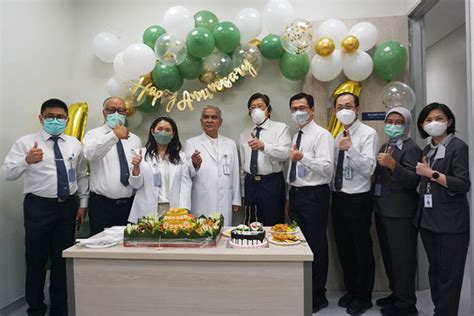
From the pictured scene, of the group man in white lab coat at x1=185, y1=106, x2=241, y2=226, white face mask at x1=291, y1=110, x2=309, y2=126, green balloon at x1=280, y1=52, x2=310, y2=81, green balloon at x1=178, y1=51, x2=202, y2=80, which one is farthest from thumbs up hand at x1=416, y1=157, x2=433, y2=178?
green balloon at x1=178, y1=51, x2=202, y2=80

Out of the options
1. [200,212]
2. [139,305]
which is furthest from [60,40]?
[139,305]

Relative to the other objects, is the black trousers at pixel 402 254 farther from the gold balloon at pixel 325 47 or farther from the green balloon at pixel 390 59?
the gold balloon at pixel 325 47

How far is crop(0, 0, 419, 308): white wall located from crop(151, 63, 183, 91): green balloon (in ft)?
1.78

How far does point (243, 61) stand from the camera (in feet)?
11.2

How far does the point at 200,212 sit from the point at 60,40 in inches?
94.8

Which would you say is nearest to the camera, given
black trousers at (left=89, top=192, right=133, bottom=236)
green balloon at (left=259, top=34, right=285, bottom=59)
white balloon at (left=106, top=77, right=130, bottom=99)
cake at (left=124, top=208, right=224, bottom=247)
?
cake at (left=124, top=208, right=224, bottom=247)

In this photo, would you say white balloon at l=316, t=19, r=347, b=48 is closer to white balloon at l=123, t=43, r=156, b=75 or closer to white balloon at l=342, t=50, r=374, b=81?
white balloon at l=342, t=50, r=374, b=81

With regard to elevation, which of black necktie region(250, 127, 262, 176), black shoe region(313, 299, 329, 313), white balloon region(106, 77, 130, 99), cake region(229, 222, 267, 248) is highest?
white balloon region(106, 77, 130, 99)

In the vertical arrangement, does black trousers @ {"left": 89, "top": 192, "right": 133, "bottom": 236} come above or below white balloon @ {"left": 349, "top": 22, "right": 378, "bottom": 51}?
below

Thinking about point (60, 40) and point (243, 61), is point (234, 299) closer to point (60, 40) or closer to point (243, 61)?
point (243, 61)

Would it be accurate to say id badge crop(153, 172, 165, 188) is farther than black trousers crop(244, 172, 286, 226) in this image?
No

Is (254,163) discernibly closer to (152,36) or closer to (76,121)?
Answer: (152,36)

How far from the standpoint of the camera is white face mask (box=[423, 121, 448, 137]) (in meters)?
2.47

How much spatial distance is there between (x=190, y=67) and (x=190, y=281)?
7.05 feet
